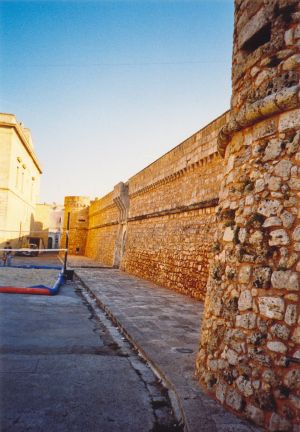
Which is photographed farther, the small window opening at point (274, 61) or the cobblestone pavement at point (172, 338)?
the small window opening at point (274, 61)

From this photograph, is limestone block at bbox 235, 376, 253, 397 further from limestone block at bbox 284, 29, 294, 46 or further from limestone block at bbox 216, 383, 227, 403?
limestone block at bbox 284, 29, 294, 46

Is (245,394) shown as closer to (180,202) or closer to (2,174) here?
(180,202)

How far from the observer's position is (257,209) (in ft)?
9.26

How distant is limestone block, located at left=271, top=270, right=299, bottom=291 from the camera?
7.93ft

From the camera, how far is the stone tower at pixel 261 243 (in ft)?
7.97

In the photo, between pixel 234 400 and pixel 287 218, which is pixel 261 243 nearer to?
pixel 287 218

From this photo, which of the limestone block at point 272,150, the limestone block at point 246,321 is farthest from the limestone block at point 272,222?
the limestone block at point 246,321

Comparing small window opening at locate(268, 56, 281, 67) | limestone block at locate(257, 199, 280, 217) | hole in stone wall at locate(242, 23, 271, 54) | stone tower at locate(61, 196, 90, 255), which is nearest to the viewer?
limestone block at locate(257, 199, 280, 217)

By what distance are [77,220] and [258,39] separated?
109 feet

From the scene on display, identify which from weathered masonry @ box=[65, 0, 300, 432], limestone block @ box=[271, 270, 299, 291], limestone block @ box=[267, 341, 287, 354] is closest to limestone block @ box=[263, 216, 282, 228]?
weathered masonry @ box=[65, 0, 300, 432]

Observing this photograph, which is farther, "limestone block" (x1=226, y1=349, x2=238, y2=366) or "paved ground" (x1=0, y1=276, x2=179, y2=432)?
"limestone block" (x1=226, y1=349, x2=238, y2=366)

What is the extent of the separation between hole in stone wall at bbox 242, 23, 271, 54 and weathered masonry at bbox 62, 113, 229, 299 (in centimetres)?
493

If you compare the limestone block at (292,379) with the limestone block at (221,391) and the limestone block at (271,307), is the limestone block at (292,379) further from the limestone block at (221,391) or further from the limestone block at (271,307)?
the limestone block at (221,391)

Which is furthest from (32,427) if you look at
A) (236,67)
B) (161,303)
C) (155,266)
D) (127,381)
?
(155,266)
